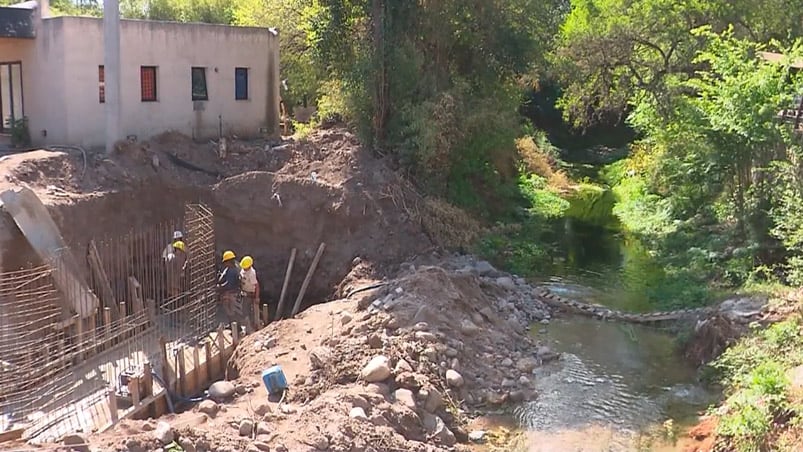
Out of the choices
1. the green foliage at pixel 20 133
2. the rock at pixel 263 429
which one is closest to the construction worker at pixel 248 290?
the rock at pixel 263 429

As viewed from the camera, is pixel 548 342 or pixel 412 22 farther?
pixel 412 22

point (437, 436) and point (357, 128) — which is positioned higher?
point (357, 128)

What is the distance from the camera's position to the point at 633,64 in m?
28.3

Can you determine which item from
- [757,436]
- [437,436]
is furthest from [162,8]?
[757,436]

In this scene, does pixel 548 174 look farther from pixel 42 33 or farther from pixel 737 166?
pixel 42 33

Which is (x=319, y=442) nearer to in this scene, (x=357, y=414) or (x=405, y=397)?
(x=357, y=414)

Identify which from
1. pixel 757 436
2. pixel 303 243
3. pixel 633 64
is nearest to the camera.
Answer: pixel 757 436

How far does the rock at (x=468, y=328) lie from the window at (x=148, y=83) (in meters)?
12.2

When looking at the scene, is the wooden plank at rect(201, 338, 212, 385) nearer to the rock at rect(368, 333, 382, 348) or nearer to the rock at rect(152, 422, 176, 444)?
the rock at rect(368, 333, 382, 348)

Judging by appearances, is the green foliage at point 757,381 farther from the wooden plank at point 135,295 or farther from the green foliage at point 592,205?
the green foliage at point 592,205

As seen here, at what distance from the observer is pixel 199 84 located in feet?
76.6

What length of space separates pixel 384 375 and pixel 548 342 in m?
4.75

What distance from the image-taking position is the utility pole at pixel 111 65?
1972cm

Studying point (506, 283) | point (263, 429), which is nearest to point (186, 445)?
point (263, 429)
